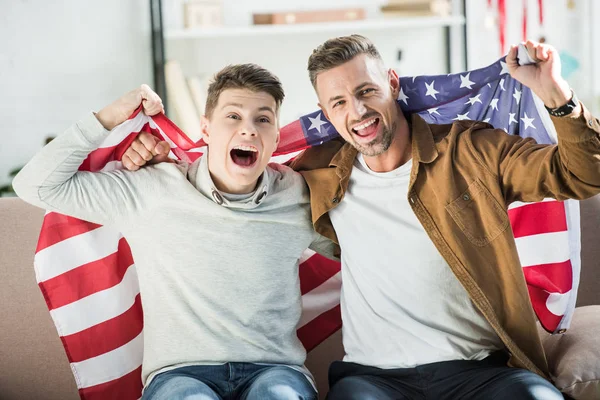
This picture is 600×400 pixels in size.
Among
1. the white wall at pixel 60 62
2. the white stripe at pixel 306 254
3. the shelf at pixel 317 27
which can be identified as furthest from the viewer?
the shelf at pixel 317 27

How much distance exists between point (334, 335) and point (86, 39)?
105 inches

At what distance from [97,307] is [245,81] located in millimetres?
717

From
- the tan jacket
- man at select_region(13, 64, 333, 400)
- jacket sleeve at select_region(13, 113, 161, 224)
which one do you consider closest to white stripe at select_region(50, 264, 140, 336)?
man at select_region(13, 64, 333, 400)

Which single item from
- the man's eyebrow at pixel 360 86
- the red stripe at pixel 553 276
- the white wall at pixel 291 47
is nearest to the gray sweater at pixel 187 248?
the man's eyebrow at pixel 360 86

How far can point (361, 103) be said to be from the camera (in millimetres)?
1859

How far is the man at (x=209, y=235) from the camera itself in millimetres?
1721

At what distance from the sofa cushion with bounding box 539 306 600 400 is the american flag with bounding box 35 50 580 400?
2.1 inches

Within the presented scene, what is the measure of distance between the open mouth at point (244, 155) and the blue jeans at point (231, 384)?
0.49 metres

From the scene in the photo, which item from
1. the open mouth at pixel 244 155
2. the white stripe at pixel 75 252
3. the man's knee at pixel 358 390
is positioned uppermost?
the open mouth at pixel 244 155

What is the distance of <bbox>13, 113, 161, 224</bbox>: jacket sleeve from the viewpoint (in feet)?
5.58

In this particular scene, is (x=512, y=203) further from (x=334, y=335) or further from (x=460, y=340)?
(x=334, y=335)

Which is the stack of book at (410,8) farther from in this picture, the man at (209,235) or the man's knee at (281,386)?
the man's knee at (281,386)

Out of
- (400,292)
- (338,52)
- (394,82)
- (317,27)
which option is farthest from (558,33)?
(400,292)

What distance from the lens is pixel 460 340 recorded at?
1.75 metres
